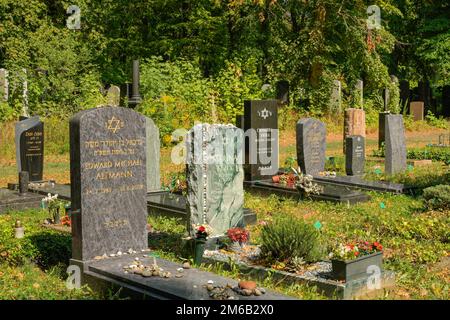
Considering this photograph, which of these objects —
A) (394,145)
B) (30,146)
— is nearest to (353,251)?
(30,146)

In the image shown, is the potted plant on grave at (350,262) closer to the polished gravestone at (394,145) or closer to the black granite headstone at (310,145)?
the black granite headstone at (310,145)

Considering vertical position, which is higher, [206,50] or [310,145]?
[206,50]

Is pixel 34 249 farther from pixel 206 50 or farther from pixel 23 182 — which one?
pixel 206 50

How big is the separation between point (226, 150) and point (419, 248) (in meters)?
3.15

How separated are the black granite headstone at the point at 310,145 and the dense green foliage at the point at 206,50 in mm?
8515

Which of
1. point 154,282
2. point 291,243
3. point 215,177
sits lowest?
point 154,282

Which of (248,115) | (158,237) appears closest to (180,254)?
(158,237)

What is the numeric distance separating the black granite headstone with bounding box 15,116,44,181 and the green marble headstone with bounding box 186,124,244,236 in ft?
21.0

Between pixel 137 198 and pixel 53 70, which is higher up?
pixel 53 70

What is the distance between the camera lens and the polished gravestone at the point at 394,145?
16.2 m

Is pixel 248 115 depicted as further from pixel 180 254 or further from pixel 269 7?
pixel 269 7

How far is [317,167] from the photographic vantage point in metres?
15.2

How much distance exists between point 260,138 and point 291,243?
7198 mm

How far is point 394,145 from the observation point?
16422mm
